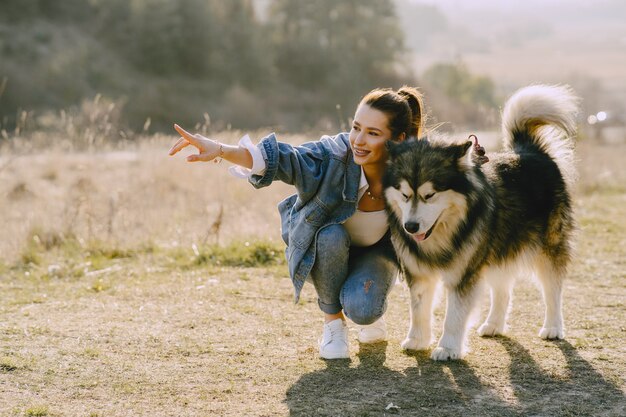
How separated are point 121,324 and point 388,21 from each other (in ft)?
119

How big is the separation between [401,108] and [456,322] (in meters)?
1.16

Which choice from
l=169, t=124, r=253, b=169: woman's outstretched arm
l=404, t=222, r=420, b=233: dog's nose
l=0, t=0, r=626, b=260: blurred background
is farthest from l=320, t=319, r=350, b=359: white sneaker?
l=0, t=0, r=626, b=260: blurred background

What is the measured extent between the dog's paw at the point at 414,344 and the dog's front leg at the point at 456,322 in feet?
0.54

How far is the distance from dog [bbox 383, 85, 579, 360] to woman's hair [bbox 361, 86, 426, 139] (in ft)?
0.84

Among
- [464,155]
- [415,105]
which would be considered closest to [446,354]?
[464,155]

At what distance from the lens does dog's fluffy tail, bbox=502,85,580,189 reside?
441 centimetres

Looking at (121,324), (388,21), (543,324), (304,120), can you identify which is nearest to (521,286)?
(543,324)

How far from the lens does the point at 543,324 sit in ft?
14.7

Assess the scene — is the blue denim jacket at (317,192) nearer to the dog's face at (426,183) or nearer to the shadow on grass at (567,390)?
the dog's face at (426,183)

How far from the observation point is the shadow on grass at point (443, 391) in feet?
10.4

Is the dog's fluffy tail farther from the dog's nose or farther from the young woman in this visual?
the dog's nose

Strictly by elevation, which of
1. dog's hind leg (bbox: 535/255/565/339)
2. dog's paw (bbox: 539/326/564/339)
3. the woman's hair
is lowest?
dog's paw (bbox: 539/326/564/339)

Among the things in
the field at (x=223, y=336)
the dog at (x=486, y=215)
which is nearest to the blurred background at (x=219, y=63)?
the field at (x=223, y=336)

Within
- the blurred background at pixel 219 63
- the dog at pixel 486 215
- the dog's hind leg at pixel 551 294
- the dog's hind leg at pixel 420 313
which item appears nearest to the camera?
the dog at pixel 486 215
